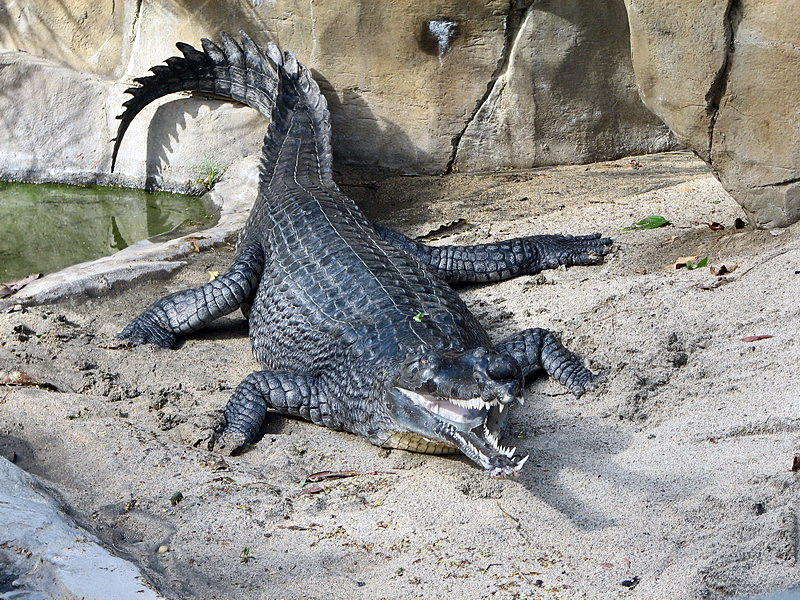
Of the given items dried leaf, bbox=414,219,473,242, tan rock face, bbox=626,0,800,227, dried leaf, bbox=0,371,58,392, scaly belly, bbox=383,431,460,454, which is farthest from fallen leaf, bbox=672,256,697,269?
dried leaf, bbox=0,371,58,392

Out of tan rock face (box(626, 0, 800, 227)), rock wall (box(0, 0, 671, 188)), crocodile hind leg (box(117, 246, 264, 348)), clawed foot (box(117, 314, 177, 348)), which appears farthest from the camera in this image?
rock wall (box(0, 0, 671, 188))

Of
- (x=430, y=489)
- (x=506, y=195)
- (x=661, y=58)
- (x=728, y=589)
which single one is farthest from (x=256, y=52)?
(x=728, y=589)

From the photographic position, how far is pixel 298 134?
652 cm

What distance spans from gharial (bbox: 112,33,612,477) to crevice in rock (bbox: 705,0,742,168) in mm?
1016

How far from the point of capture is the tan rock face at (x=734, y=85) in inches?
Answer: 174

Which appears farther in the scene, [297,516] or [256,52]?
[256,52]

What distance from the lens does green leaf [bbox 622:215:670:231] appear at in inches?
220

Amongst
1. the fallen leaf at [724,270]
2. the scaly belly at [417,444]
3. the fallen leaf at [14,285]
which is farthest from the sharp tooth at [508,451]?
the fallen leaf at [14,285]

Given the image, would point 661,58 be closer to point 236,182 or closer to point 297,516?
point 297,516

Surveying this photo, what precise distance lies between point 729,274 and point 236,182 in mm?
3882

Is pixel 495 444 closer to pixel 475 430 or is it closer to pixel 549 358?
pixel 475 430

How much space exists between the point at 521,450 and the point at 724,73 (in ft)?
7.42

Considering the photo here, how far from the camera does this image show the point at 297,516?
323cm

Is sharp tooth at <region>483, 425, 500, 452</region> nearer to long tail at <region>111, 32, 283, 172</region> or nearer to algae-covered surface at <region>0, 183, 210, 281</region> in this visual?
algae-covered surface at <region>0, 183, 210, 281</region>
